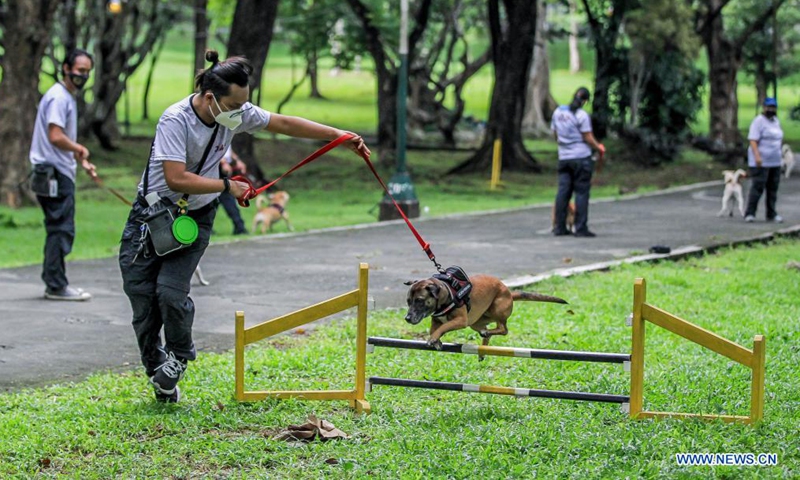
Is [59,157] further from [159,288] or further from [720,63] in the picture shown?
[720,63]

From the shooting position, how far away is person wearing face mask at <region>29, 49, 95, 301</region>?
9695 mm

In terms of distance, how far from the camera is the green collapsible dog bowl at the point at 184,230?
6359 mm

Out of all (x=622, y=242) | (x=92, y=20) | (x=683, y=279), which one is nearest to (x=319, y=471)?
(x=683, y=279)

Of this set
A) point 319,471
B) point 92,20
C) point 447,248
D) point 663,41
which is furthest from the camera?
point 92,20

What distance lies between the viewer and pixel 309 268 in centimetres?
1284

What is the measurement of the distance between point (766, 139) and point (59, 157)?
1100cm

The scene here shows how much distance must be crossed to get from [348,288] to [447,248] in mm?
3358

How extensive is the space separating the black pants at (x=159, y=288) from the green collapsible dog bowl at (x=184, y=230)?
0.15 m

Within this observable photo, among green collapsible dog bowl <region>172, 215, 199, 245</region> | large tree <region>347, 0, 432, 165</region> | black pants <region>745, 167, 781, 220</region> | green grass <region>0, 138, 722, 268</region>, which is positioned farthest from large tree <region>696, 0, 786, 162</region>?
green collapsible dog bowl <region>172, 215, 199, 245</region>

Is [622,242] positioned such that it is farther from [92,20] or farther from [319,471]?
[92,20]

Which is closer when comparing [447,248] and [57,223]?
[57,223]

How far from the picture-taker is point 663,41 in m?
29.8

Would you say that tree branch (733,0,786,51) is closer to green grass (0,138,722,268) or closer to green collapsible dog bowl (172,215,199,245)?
green grass (0,138,722,268)

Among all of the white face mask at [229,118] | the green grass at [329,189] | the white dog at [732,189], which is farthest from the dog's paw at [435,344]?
the white dog at [732,189]
